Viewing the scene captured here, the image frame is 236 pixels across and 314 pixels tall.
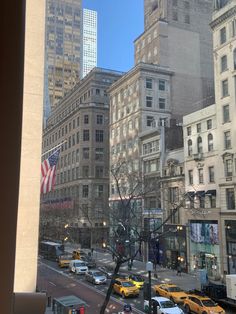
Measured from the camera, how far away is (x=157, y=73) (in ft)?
199

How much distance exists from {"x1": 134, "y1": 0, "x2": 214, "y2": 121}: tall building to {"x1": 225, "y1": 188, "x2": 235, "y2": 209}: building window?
24.7 m

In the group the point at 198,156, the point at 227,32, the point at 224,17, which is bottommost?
the point at 198,156

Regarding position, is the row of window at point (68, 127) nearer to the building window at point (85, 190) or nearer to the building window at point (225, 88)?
the building window at point (85, 190)

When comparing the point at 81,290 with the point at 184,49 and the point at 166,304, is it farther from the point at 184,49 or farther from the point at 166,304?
the point at 184,49

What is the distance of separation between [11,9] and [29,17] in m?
8.26

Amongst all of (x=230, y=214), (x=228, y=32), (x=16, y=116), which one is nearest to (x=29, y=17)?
(x=16, y=116)

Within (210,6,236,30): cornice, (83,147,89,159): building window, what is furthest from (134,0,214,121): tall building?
(210,6,236,30): cornice

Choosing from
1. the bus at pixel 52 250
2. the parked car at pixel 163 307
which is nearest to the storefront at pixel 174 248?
the bus at pixel 52 250

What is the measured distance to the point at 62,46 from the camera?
12644 centimetres

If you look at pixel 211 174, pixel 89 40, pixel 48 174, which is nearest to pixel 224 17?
pixel 211 174

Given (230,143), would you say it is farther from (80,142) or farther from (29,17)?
(80,142)

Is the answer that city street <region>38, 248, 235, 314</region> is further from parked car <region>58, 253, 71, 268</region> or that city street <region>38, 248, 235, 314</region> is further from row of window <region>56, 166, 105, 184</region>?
row of window <region>56, 166, 105, 184</region>

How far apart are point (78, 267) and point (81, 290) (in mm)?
9371

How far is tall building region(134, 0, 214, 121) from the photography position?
209 ft
